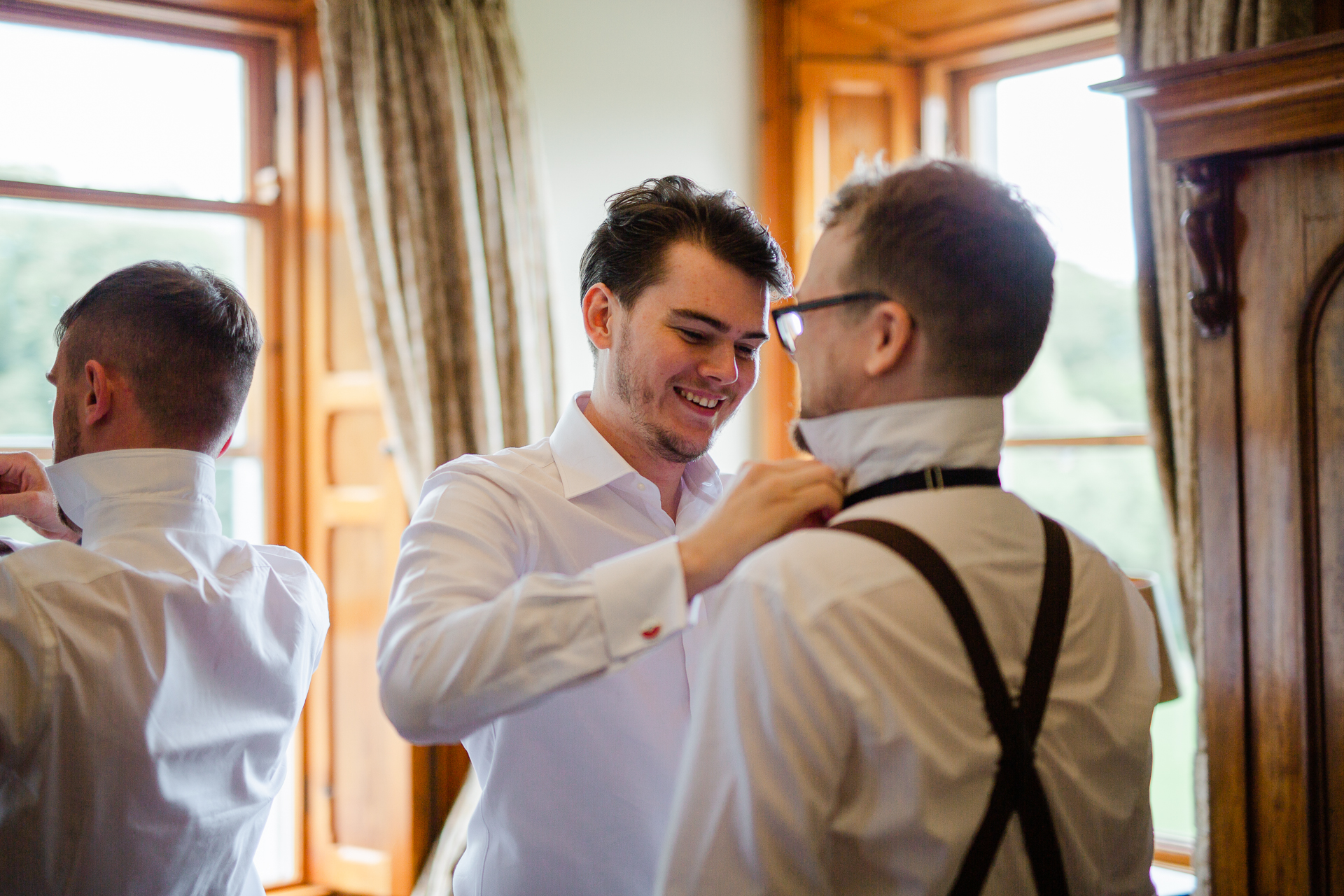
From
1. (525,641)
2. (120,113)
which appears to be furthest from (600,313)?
(120,113)

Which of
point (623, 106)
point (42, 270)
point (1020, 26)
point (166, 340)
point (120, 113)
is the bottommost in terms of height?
point (166, 340)

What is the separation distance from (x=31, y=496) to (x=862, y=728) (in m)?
1.19

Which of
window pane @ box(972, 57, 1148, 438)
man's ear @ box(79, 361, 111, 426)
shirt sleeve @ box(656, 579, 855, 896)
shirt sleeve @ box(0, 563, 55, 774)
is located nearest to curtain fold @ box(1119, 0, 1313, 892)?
window pane @ box(972, 57, 1148, 438)

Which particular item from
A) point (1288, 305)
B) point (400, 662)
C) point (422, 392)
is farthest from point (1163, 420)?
point (400, 662)

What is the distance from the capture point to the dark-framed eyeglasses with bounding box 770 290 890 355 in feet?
3.41

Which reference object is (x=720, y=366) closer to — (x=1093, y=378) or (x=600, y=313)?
(x=600, y=313)

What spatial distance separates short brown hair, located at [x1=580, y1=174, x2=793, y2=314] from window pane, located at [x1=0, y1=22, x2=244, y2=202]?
2.37 metres

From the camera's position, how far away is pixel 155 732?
128cm

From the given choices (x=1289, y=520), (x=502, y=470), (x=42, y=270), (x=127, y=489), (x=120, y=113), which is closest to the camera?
(x=127, y=489)

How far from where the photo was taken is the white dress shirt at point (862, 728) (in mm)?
911

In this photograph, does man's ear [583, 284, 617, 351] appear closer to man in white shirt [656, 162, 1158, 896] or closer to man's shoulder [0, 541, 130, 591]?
man in white shirt [656, 162, 1158, 896]

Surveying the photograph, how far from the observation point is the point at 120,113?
3.42m

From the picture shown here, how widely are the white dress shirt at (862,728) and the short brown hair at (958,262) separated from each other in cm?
15

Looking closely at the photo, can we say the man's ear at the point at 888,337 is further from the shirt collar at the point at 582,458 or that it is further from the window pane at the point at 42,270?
the window pane at the point at 42,270
